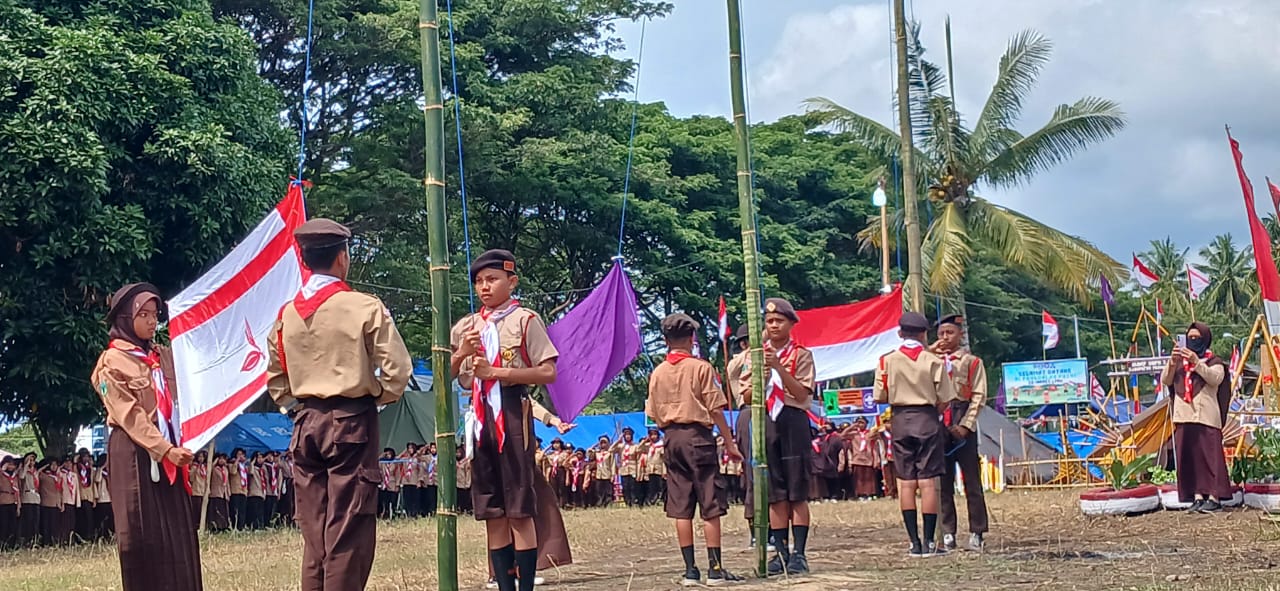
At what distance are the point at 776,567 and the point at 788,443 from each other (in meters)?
0.80

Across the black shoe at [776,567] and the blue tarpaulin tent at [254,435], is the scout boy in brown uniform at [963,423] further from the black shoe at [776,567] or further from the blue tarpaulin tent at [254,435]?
the blue tarpaulin tent at [254,435]

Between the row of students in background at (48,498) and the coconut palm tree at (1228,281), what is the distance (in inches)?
2313

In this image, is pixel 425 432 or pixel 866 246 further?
pixel 866 246

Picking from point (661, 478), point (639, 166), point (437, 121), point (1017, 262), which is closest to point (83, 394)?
point (661, 478)

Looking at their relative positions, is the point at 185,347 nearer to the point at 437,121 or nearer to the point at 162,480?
the point at 162,480

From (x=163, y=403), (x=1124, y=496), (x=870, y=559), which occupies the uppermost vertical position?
(x=163, y=403)

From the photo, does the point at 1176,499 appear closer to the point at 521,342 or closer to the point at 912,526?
the point at 912,526

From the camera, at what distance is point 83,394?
1672 cm

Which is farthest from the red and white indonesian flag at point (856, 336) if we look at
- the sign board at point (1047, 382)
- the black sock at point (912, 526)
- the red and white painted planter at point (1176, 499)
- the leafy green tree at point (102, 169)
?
the sign board at point (1047, 382)

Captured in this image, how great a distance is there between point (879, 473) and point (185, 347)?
16549mm

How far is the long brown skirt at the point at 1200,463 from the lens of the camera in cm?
1289

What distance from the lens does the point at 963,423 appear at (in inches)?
409

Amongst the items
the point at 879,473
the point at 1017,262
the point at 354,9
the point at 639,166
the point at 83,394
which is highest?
the point at 354,9

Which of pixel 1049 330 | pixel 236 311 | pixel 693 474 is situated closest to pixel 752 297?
pixel 693 474
